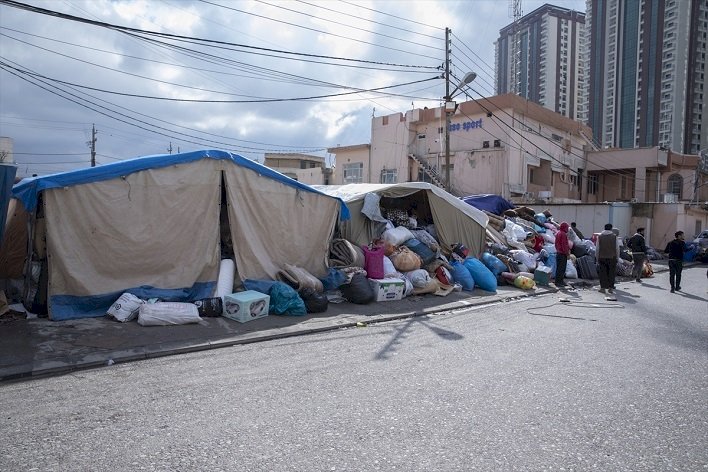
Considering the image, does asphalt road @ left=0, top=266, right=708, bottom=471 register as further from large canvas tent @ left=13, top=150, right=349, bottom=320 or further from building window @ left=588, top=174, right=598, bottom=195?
building window @ left=588, top=174, right=598, bottom=195

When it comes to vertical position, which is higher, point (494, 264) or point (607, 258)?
point (607, 258)

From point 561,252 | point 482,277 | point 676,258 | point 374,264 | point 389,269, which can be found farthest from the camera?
point 561,252

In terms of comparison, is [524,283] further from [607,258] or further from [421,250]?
[421,250]

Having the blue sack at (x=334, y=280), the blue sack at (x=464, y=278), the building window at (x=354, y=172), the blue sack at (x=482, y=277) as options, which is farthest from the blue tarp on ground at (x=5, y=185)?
the building window at (x=354, y=172)

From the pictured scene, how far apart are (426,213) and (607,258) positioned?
5330mm

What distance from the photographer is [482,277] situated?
474 inches

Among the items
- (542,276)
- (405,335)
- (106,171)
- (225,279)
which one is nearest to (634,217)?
(542,276)

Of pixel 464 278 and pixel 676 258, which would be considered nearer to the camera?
pixel 464 278

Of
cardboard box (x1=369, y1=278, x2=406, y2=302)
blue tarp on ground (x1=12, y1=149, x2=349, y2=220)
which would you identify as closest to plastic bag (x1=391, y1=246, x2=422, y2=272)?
cardboard box (x1=369, y1=278, x2=406, y2=302)

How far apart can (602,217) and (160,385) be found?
89.1 feet

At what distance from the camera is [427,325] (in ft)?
26.5

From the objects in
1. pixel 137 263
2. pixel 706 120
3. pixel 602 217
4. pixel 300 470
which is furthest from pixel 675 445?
pixel 706 120

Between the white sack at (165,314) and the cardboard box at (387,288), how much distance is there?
387 cm

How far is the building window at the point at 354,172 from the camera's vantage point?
4556cm
